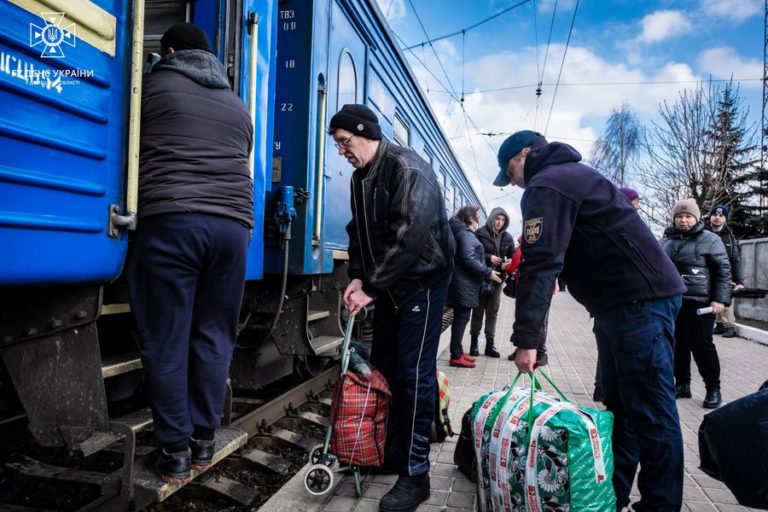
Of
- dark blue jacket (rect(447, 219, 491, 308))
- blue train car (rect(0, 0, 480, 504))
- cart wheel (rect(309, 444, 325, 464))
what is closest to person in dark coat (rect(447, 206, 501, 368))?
dark blue jacket (rect(447, 219, 491, 308))

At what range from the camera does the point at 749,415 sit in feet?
6.39

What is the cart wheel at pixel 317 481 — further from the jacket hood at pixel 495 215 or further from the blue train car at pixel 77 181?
the jacket hood at pixel 495 215

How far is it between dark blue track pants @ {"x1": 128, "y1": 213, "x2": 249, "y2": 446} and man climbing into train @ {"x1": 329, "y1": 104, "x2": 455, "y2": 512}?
2.05ft

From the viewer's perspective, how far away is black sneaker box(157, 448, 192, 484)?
214 cm

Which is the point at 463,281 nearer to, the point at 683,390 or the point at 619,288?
the point at 683,390

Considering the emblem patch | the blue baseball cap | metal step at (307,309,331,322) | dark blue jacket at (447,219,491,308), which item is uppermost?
the blue baseball cap

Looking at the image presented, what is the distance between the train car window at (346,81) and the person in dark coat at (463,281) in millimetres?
2007

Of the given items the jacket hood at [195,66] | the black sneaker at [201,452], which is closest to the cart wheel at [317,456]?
the black sneaker at [201,452]

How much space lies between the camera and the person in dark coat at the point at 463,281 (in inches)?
242

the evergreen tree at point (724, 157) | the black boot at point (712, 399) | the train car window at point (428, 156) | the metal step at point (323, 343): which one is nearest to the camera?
the metal step at point (323, 343)

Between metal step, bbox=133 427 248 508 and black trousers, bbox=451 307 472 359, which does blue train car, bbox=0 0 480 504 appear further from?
black trousers, bbox=451 307 472 359

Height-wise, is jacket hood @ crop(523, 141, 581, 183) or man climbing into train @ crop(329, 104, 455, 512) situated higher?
jacket hood @ crop(523, 141, 581, 183)

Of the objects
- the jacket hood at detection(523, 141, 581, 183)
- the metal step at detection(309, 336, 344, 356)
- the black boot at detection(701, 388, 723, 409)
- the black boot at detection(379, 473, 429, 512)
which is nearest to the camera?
the jacket hood at detection(523, 141, 581, 183)

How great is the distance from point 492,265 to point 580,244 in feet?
15.2
